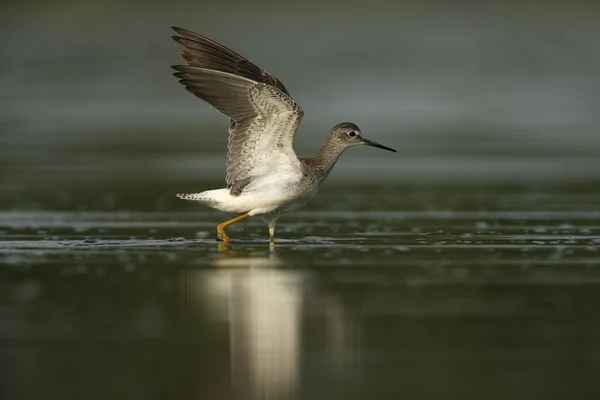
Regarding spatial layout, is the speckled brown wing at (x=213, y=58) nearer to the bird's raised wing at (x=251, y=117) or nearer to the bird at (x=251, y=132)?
the bird at (x=251, y=132)

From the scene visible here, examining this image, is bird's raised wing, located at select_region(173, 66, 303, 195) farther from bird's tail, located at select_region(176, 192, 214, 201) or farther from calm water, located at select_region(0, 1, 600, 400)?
calm water, located at select_region(0, 1, 600, 400)

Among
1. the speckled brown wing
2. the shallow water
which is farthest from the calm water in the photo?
the speckled brown wing

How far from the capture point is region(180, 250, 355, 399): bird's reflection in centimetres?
747

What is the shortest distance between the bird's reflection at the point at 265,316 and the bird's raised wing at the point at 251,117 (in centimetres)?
152

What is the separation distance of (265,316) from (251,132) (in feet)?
13.9

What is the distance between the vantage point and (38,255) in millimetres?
11539

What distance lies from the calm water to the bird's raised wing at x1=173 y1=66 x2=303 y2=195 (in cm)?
74

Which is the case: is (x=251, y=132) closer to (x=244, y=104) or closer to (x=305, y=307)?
(x=244, y=104)

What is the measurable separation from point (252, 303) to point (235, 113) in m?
3.76

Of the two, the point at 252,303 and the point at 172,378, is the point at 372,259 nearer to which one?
the point at 252,303

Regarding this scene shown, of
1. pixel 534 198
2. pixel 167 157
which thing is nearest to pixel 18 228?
pixel 534 198

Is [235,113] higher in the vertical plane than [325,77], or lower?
lower

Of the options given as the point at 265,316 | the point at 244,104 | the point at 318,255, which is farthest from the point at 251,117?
the point at 265,316

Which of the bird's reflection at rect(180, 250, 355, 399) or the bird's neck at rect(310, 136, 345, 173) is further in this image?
the bird's neck at rect(310, 136, 345, 173)
